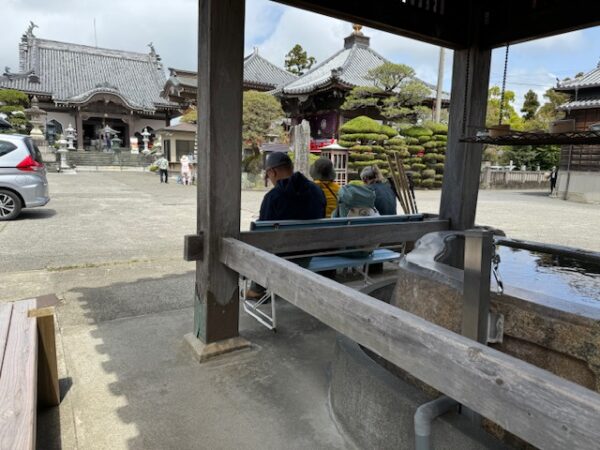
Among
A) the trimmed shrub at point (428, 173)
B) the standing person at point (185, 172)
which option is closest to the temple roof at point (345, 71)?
the trimmed shrub at point (428, 173)

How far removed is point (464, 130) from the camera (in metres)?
3.99

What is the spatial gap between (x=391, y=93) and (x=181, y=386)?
1994 centimetres

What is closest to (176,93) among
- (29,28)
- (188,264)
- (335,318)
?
(29,28)

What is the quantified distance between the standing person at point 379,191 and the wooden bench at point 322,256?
0.63m

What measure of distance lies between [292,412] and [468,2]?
3.93m

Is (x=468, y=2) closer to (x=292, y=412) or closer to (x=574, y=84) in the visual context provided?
(x=292, y=412)

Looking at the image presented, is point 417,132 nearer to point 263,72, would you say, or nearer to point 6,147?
point 263,72

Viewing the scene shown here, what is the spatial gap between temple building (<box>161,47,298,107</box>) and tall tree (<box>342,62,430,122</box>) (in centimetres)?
875

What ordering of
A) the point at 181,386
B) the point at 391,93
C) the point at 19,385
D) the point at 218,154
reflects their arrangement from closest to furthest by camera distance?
the point at 19,385, the point at 181,386, the point at 218,154, the point at 391,93

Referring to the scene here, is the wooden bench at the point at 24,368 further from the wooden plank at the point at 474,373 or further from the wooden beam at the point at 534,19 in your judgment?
the wooden beam at the point at 534,19

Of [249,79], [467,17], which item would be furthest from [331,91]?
[467,17]

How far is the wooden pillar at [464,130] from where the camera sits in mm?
3977

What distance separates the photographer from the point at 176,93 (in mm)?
28406

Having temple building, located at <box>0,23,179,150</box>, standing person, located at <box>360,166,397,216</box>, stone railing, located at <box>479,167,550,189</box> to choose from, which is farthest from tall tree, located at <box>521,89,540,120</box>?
standing person, located at <box>360,166,397,216</box>
